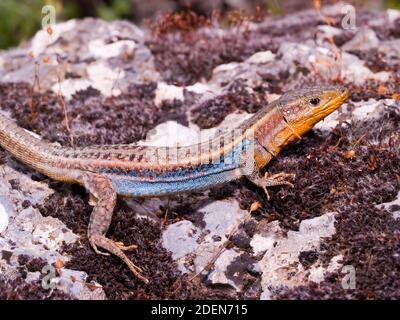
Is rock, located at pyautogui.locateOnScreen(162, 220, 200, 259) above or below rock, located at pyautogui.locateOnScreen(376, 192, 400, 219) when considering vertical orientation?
below

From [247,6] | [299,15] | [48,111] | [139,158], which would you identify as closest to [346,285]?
[139,158]

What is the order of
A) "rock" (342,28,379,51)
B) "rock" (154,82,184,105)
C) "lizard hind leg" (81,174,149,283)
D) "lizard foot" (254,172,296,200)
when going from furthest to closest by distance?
"rock" (342,28,379,51) < "rock" (154,82,184,105) < "lizard foot" (254,172,296,200) < "lizard hind leg" (81,174,149,283)

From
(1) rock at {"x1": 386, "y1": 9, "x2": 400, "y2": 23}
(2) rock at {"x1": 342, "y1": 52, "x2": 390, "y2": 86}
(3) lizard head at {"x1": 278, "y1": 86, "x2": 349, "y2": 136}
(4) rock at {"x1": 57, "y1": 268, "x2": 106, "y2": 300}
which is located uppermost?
(3) lizard head at {"x1": 278, "y1": 86, "x2": 349, "y2": 136}

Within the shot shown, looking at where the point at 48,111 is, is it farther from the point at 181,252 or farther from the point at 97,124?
the point at 181,252

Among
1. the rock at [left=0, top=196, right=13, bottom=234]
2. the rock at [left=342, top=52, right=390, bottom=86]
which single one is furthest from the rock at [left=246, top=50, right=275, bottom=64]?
the rock at [left=0, top=196, right=13, bottom=234]

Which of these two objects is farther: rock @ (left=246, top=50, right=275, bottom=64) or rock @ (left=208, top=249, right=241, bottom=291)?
rock @ (left=246, top=50, right=275, bottom=64)

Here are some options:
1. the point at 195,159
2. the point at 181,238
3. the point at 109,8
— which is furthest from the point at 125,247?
the point at 109,8

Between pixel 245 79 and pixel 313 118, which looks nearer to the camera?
pixel 313 118

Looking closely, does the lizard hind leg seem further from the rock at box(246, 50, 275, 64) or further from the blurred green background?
the blurred green background

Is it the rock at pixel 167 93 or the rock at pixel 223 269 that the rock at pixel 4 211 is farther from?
the rock at pixel 167 93
